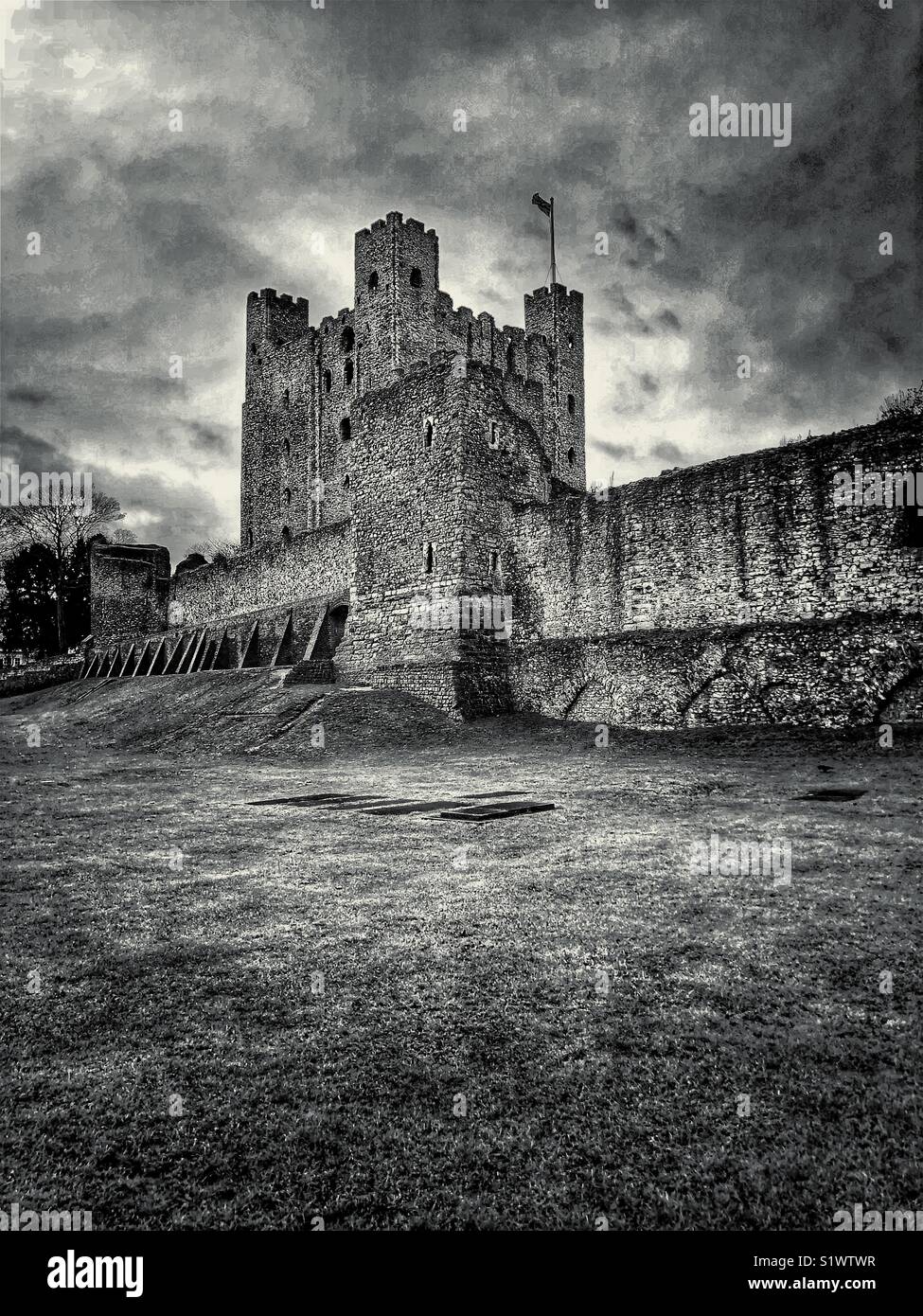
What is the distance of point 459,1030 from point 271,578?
97.5 feet

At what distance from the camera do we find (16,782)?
9359 mm

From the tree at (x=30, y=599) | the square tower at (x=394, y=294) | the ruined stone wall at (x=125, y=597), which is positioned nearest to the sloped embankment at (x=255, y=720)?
the ruined stone wall at (x=125, y=597)

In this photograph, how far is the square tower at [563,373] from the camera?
4859cm

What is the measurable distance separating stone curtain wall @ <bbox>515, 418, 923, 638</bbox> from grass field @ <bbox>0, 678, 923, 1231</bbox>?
8.84 m

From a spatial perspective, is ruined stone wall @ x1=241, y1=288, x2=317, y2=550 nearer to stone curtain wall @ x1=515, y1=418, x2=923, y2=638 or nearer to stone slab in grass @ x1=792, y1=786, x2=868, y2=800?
stone curtain wall @ x1=515, y1=418, x2=923, y2=638

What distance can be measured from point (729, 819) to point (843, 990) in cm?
365

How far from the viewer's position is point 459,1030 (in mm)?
2602

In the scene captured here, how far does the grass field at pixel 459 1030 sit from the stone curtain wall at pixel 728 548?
29.0 feet

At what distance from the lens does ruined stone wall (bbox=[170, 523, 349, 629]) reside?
2781cm

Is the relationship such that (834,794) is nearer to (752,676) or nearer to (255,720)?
(752,676)

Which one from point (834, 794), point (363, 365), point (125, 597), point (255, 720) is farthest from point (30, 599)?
point (834, 794)

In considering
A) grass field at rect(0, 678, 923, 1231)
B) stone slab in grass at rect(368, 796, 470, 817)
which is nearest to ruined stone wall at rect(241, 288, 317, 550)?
stone slab in grass at rect(368, 796, 470, 817)
